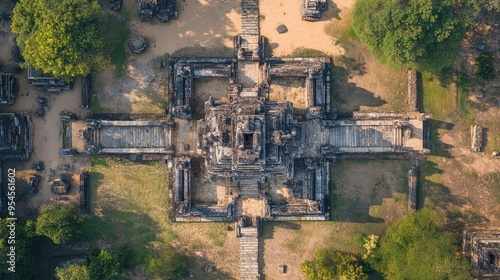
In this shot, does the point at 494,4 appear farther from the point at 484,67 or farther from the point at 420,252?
the point at 420,252

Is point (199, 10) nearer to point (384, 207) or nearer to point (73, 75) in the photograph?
point (73, 75)

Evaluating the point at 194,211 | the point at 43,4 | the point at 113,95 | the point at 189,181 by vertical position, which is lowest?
the point at 194,211

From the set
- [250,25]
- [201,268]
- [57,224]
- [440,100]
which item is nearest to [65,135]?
[57,224]

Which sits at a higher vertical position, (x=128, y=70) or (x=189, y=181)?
(x=128, y=70)

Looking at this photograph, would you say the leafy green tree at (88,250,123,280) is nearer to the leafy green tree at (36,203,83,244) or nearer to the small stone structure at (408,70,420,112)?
the leafy green tree at (36,203,83,244)

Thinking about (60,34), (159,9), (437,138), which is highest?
(159,9)

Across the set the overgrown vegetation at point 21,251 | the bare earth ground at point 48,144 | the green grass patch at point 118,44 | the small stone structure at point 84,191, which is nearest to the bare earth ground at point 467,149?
the green grass patch at point 118,44

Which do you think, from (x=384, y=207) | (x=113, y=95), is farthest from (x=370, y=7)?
(x=113, y=95)
